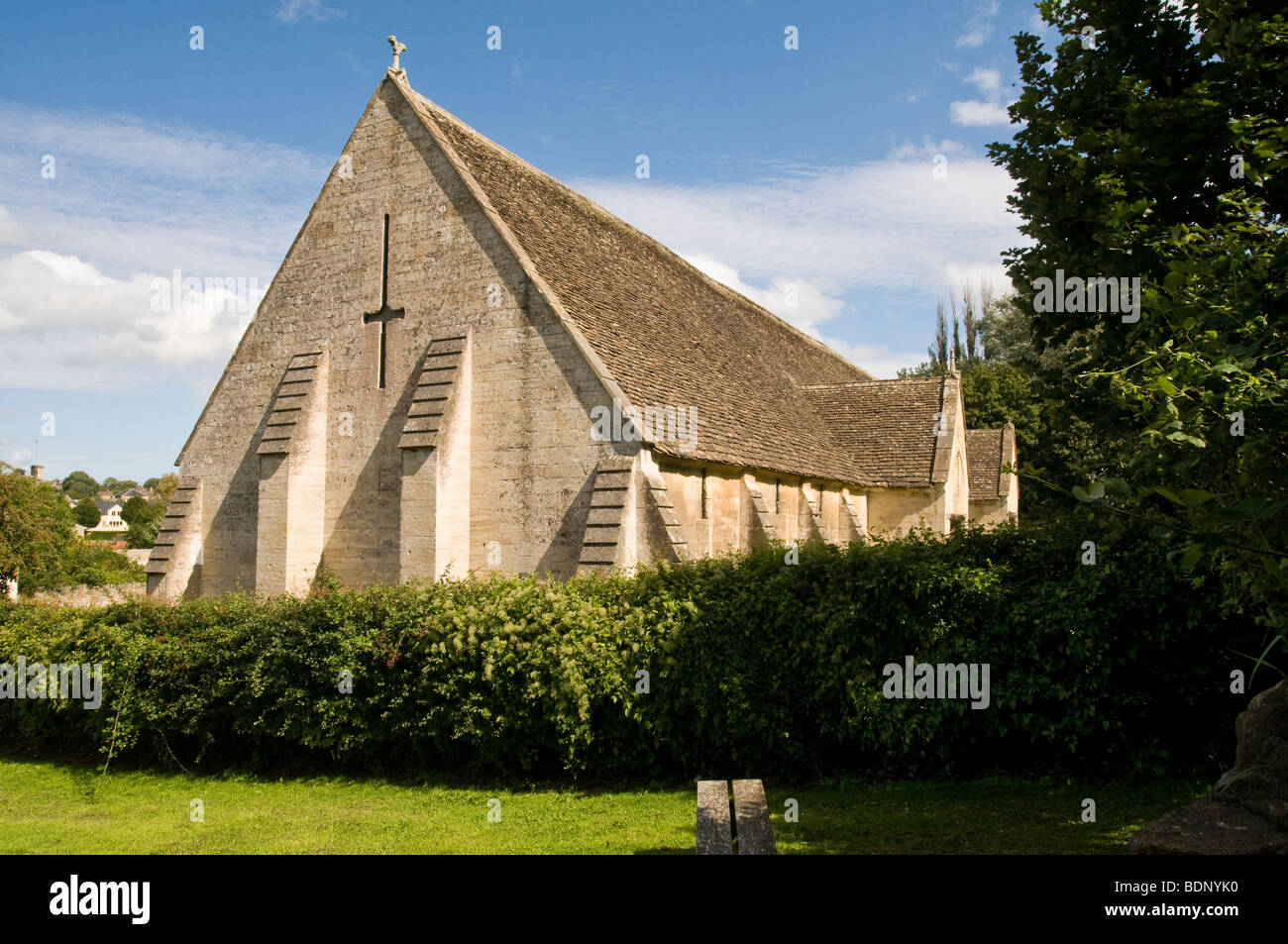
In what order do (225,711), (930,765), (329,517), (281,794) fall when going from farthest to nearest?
1. (329,517)
2. (225,711)
3. (281,794)
4. (930,765)

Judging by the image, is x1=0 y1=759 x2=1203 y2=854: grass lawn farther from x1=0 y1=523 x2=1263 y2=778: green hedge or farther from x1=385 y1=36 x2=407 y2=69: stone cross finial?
x1=385 y1=36 x2=407 y2=69: stone cross finial

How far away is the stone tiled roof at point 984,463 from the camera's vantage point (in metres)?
34.1

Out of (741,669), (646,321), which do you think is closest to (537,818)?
(741,669)

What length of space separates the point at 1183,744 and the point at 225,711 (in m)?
11.6

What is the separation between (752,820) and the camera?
5.41 m

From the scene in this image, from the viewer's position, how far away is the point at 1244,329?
4.23m

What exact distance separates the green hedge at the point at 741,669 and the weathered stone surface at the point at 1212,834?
4025 mm

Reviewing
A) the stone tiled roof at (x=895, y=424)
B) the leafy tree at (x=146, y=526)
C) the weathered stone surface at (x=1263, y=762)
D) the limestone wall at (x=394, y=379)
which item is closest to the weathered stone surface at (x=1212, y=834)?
the weathered stone surface at (x=1263, y=762)

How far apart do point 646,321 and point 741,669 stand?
10871mm

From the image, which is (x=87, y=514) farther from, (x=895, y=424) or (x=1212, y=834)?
(x=1212, y=834)

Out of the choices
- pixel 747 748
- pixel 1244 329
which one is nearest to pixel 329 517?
pixel 747 748

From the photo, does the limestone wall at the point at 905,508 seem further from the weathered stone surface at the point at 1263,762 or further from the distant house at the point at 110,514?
the distant house at the point at 110,514

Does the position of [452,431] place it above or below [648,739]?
above

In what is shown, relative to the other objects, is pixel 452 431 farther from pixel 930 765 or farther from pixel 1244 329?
pixel 1244 329
